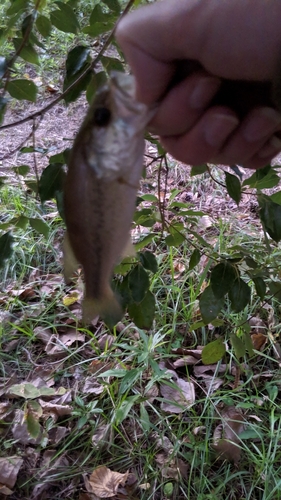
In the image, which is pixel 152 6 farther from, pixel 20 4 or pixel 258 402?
pixel 258 402

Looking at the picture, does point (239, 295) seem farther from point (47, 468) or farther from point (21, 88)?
point (47, 468)

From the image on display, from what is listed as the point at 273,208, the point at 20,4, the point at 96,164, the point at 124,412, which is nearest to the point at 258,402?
the point at 124,412

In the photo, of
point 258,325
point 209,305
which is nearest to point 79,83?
point 209,305

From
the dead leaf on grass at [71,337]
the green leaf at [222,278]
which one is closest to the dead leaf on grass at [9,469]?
the dead leaf on grass at [71,337]

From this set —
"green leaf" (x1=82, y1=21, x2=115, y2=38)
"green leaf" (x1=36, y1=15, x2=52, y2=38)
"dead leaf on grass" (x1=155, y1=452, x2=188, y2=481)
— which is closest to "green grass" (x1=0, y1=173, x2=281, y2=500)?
"dead leaf on grass" (x1=155, y1=452, x2=188, y2=481)

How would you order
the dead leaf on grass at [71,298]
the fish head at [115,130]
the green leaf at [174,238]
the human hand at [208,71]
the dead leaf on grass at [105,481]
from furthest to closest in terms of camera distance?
1. the dead leaf on grass at [71,298]
2. the dead leaf on grass at [105,481]
3. the green leaf at [174,238]
4. the human hand at [208,71]
5. the fish head at [115,130]

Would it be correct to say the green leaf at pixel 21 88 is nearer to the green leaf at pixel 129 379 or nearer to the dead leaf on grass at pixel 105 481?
the green leaf at pixel 129 379
